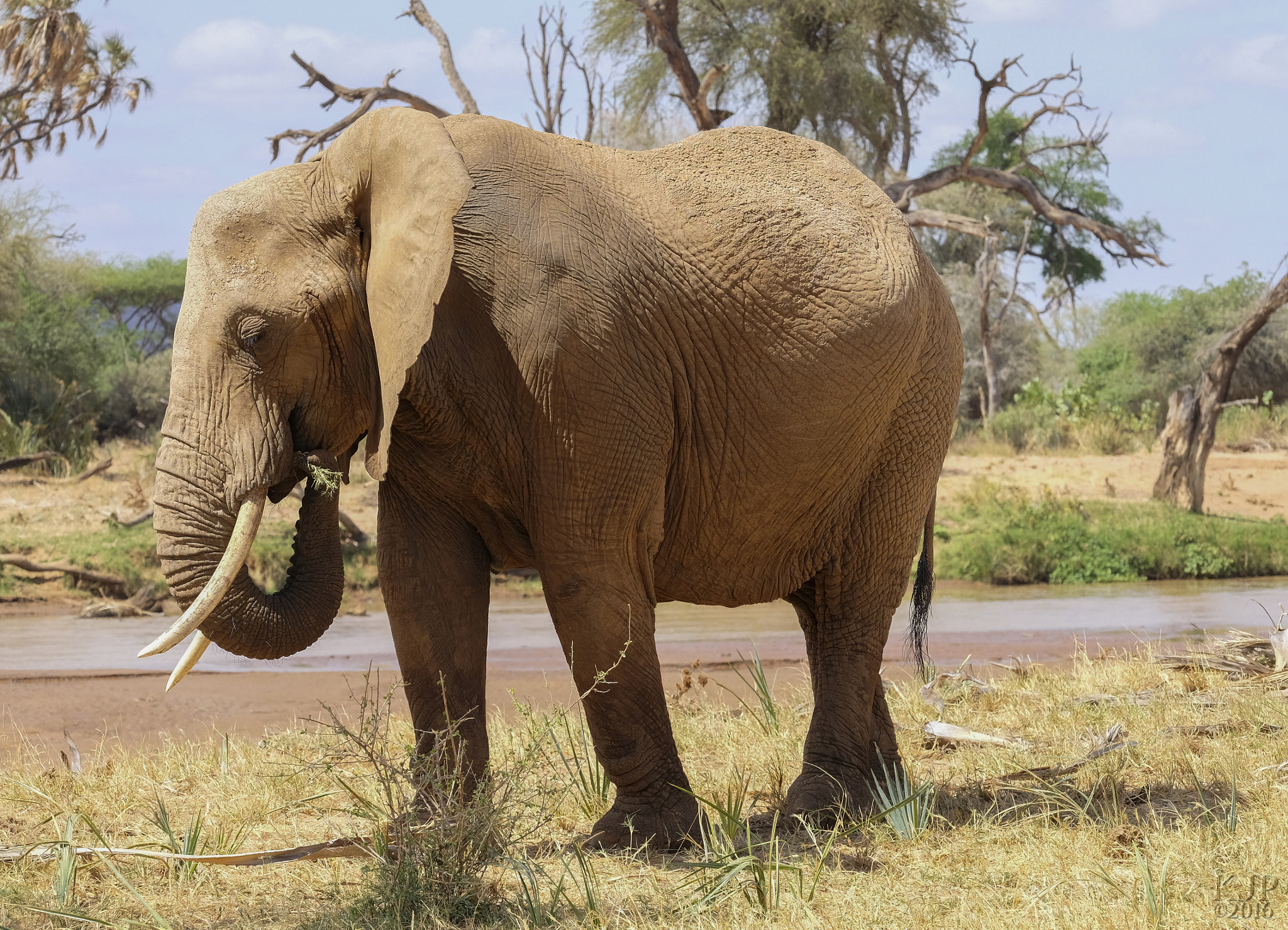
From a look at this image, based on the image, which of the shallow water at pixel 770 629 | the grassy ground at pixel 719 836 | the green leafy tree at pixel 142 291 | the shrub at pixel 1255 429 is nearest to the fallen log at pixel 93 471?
the shallow water at pixel 770 629

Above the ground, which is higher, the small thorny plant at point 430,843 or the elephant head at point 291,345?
the elephant head at point 291,345

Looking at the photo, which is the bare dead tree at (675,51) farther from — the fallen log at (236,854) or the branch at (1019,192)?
the fallen log at (236,854)

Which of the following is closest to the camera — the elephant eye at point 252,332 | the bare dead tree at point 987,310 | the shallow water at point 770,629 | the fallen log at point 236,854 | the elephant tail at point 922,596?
the elephant eye at point 252,332

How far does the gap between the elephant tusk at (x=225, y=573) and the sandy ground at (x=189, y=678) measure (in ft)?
7.05

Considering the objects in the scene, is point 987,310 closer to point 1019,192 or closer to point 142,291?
point 1019,192

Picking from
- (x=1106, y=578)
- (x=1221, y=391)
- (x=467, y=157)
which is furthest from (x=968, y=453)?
(x=467, y=157)

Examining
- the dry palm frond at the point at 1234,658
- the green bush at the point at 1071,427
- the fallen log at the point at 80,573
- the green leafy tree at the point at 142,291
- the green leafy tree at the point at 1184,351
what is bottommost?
the dry palm frond at the point at 1234,658

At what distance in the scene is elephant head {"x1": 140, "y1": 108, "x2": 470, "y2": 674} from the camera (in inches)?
159

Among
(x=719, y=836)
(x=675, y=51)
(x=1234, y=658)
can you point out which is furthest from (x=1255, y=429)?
(x=719, y=836)

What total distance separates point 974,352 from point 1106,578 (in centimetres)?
2263

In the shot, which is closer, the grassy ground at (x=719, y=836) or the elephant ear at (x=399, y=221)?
the grassy ground at (x=719, y=836)

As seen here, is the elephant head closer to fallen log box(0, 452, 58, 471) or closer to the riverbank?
the riverbank

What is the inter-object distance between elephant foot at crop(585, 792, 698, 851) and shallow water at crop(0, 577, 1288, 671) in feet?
15.8

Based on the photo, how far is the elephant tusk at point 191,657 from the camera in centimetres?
387
